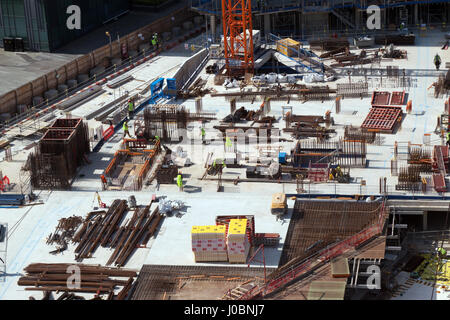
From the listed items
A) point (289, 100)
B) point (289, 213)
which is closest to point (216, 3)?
point (289, 100)

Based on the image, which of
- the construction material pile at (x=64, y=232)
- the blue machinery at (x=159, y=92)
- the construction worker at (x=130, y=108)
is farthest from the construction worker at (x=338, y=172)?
the blue machinery at (x=159, y=92)

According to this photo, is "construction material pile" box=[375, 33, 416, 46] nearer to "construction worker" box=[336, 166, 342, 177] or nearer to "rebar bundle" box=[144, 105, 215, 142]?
"rebar bundle" box=[144, 105, 215, 142]

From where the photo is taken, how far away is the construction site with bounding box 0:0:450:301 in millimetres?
51625

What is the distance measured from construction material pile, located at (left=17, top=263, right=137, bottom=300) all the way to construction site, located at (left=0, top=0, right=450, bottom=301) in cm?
9

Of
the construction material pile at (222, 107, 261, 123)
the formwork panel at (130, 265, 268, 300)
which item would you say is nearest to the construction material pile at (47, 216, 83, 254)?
the formwork panel at (130, 265, 268, 300)

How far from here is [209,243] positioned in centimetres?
5162

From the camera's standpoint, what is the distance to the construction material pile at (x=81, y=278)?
50.3 m

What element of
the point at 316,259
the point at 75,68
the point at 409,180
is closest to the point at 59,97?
the point at 75,68

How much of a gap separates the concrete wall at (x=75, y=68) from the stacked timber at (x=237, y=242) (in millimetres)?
33309

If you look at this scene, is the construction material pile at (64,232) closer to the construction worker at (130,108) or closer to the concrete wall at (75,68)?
the construction worker at (130,108)

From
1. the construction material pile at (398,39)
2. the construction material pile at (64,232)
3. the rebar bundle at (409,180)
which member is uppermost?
the construction material pile at (398,39)

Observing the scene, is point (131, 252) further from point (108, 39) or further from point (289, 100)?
point (108, 39)

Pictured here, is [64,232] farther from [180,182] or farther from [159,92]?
[159,92]
